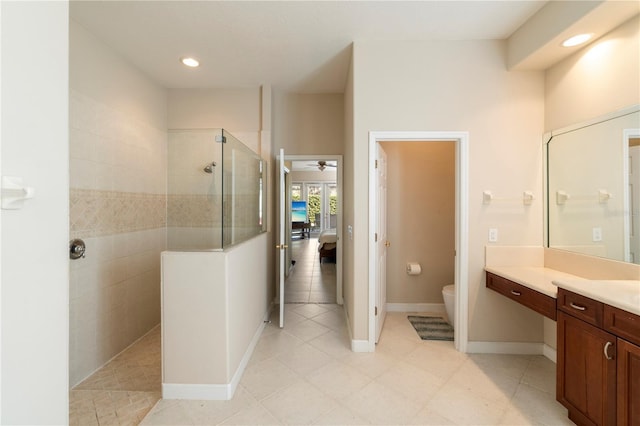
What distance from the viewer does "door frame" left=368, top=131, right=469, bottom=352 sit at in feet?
7.86

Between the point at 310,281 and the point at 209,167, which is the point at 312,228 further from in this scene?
the point at 209,167

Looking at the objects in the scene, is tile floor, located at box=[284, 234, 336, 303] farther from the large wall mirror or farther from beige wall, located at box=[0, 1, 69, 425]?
beige wall, located at box=[0, 1, 69, 425]

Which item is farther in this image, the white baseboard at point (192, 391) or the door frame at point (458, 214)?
the door frame at point (458, 214)

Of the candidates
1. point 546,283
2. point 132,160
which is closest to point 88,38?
point 132,160

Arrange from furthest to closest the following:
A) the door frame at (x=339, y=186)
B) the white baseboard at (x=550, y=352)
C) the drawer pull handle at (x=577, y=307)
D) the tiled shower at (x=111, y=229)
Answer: the door frame at (x=339, y=186) → the white baseboard at (x=550, y=352) → the tiled shower at (x=111, y=229) → the drawer pull handle at (x=577, y=307)

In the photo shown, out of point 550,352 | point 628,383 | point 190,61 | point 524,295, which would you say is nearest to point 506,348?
point 550,352

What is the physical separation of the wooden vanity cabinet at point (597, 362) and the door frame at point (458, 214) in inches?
29.8

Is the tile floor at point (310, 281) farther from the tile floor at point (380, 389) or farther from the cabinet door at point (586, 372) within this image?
the cabinet door at point (586, 372)

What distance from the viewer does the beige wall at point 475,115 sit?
239 centimetres

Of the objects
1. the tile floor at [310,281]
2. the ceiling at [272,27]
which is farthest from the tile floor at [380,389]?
the ceiling at [272,27]

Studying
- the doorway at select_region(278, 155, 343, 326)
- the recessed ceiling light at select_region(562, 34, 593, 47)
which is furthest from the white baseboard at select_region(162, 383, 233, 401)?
the recessed ceiling light at select_region(562, 34, 593, 47)

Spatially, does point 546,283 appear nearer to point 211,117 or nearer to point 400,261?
point 400,261

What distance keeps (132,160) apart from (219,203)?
1.34m

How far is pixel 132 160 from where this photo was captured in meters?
2.67
